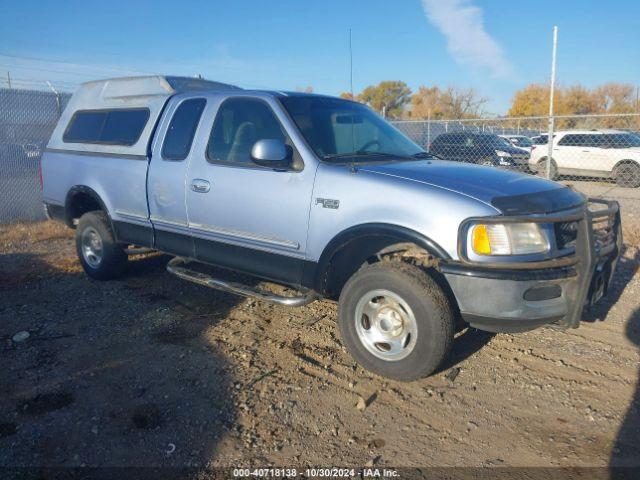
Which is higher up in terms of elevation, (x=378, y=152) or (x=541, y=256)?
(x=378, y=152)

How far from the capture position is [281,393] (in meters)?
3.42

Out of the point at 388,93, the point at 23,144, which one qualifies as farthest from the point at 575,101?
the point at 23,144

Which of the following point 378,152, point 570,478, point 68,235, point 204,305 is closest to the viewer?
point 570,478

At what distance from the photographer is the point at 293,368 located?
3781mm

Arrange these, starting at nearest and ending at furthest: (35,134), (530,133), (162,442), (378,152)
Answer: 1. (162,442)
2. (378,152)
3. (35,134)
4. (530,133)

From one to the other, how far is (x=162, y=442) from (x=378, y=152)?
2737 mm

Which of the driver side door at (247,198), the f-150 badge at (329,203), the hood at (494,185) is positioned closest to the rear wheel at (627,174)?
the hood at (494,185)

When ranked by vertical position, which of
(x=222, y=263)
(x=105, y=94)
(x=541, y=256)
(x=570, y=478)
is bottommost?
(x=570, y=478)

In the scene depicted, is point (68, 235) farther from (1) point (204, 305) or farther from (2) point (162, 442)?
(2) point (162, 442)

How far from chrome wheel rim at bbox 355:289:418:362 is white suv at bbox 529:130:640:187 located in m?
10.8

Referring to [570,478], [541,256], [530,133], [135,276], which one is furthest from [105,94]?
[530,133]

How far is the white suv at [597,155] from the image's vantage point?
13.6 metres

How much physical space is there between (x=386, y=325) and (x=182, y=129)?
8.70 feet

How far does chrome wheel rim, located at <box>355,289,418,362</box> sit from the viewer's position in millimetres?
3430
